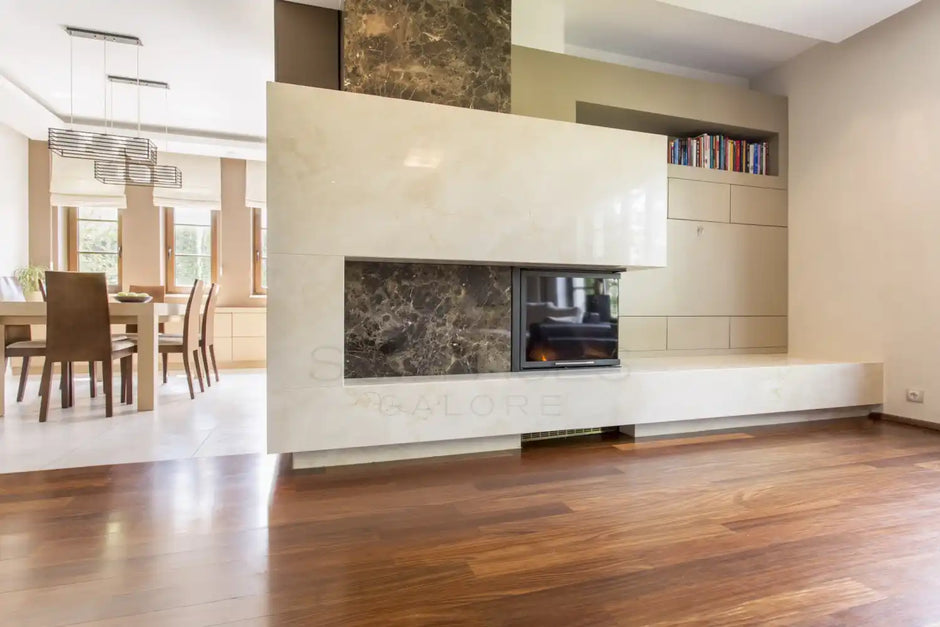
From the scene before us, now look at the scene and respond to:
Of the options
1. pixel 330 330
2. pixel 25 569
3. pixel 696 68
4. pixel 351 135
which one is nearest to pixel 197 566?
pixel 25 569

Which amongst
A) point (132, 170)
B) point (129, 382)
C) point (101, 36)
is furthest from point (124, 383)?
point (101, 36)

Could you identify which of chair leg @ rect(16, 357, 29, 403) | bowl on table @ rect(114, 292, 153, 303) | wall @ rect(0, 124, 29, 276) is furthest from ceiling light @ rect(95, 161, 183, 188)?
chair leg @ rect(16, 357, 29, 403)

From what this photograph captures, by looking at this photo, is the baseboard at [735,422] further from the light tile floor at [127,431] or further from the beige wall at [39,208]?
the beige wall at [39,208]

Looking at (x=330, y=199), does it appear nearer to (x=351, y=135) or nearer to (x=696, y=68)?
(x=351, y=135)

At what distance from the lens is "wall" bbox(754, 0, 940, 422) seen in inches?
130

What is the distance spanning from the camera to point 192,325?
4.44 metres

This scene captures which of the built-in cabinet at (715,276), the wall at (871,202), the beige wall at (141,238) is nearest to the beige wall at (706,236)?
the built-in cabinet at (715,276)

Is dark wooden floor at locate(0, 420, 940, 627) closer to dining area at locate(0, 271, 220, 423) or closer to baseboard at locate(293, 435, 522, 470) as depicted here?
baseboard at locate(293, 435, 522, 470)

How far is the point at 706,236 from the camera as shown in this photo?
158 inches

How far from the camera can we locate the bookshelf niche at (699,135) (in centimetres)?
382

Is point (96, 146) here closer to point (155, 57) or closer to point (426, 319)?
point (155, 57)

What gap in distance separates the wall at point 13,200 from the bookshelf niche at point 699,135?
5.96 m

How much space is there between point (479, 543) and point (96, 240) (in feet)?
22.3

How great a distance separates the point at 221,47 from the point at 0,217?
130 inches
